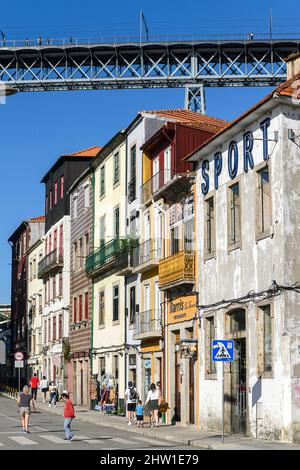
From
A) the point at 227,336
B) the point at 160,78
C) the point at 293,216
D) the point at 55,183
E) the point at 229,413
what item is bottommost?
the point at 229,413

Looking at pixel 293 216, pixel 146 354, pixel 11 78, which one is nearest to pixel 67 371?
pixel 146 354

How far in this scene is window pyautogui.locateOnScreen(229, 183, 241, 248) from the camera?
87.1 ft

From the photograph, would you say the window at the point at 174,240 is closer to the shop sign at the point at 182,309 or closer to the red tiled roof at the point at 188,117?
the shop sign at the point at 182,309

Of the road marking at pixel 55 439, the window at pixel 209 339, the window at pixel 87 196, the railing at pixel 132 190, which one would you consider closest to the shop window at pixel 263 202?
the window at pixel 209 339

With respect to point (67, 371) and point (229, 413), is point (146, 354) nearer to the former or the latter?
point (229, 413)

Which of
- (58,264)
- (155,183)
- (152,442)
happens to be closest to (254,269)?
(152,442)

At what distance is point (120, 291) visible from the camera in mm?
42000

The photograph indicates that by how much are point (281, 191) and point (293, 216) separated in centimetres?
68

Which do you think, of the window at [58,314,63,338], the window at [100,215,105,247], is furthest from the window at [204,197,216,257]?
the window at [58,314,63,338]

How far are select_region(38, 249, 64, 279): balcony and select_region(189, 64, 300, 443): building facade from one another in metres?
28.8

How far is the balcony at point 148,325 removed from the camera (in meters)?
35.1

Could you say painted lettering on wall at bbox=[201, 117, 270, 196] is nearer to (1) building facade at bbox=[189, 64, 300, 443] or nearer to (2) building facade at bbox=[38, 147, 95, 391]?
(1) building facade at bbox=[189, 64, 300, 443]

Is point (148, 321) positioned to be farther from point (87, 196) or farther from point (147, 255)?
point (87, 196)

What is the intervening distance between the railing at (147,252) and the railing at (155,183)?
1.83m
